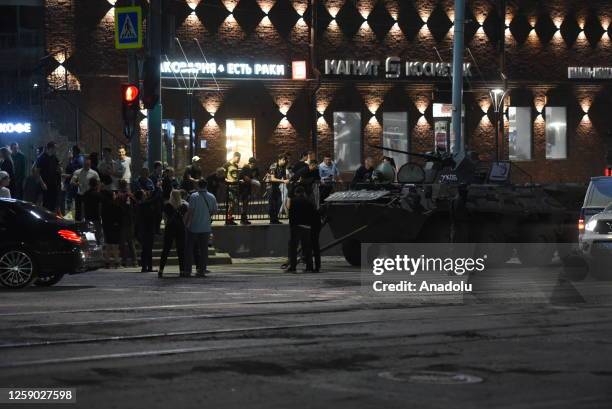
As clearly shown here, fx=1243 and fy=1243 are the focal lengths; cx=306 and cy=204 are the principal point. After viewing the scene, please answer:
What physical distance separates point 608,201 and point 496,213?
2.93 metres

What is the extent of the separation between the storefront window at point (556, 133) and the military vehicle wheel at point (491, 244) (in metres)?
18.6

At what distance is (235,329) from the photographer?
44.2 feet

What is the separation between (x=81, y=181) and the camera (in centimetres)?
2469

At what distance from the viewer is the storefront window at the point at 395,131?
4019 cm

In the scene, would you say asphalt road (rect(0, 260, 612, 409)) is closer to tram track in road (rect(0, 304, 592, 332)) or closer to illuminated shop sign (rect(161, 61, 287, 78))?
tram track in road (rect(0, 304, 592, 332))

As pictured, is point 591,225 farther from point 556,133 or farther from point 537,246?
point 556,133

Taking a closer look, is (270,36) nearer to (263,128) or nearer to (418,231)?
(263,128)

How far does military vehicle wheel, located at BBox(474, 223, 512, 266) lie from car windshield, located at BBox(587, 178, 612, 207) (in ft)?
8.79

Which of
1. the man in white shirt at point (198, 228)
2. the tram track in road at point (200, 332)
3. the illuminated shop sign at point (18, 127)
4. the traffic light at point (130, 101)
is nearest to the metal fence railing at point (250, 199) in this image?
the traffic light at point (130, 101)

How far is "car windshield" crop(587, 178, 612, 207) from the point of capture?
73.9 ft

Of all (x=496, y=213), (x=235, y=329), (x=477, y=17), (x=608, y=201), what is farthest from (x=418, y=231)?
(x=477, y=17)

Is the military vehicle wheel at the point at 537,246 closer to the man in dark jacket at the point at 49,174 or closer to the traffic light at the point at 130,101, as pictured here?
the traffic light at the point at 130,101

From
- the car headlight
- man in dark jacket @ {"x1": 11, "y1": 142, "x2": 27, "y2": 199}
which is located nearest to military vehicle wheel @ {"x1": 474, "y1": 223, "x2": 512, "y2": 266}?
the car headlight

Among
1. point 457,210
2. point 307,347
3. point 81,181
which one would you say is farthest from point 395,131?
point 307,347
